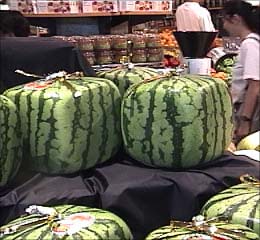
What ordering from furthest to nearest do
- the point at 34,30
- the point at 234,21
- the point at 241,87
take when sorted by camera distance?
1. the point at 34,30
2. the point at 234,21
3. the point at 241,87

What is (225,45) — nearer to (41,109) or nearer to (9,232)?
(41,109)

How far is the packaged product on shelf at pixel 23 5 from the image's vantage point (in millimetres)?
3758

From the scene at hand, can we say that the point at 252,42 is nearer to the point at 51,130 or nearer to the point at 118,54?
the point at 118,54

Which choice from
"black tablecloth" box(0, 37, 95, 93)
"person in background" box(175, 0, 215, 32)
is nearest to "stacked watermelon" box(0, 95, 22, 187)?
"black tablecloth" box(0, 37, 95, 93)

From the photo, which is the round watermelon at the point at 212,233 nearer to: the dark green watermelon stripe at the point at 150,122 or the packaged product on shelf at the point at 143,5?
the dark green watermelon stripe at the point at 150,122

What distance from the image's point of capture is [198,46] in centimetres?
243

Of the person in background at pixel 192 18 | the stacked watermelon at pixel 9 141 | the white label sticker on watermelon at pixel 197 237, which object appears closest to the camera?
the white label sticker on watermelon at pixel 197 237

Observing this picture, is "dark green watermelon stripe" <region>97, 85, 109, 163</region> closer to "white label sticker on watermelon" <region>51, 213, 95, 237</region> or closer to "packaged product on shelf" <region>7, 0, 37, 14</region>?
"white label sticker on watermelon" <region>51, 213, 95, 237</region>

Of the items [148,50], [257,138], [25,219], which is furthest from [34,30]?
[25,219]

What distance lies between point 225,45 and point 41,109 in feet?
12.1

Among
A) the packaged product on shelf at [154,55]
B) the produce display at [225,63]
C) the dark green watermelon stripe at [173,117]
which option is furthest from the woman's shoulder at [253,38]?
the dark green watermelon stripe at [173,117]

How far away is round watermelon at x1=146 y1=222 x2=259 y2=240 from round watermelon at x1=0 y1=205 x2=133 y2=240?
7cm

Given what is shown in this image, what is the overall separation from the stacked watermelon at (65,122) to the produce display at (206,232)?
1.16 ft

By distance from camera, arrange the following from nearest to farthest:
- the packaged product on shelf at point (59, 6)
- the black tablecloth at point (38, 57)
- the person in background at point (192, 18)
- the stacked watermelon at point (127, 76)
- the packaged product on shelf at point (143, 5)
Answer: the stacked watermelon at point (127, 76), the black tablecloth at point (38, 57), the packaged product on shelf at point (59, 6), the packaged product on shelf at point (143, 5), the person in background at point (192, 18)
